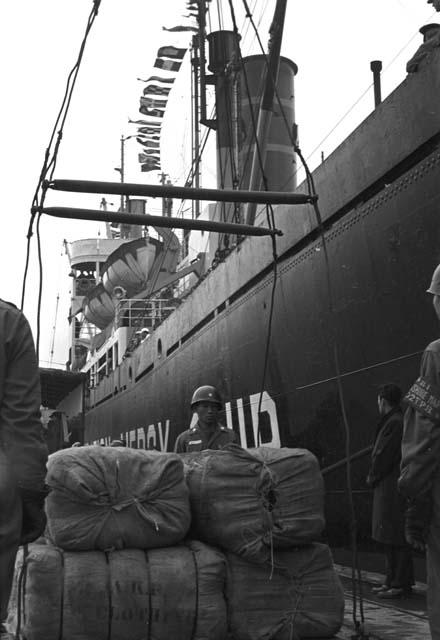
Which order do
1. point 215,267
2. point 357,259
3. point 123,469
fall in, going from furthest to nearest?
1. point 215,267
2. point 357,259
3. point 123,469

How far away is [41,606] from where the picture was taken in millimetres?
3727

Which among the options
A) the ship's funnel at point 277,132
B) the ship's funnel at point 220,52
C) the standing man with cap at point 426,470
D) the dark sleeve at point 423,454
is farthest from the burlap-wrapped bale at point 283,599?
the ship's funnel at point 220,52

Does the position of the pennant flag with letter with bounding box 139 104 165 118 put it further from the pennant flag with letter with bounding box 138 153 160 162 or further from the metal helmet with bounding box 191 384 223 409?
the metal helmet with bounding box 191 384 223 409

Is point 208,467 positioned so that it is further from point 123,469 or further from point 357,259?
point 357,259

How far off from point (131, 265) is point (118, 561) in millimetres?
28401

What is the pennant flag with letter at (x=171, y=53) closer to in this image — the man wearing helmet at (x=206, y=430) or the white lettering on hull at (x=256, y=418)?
the white lettering on hull at (x=256, y=418)

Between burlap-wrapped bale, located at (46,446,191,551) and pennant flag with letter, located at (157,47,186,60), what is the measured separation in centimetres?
1757

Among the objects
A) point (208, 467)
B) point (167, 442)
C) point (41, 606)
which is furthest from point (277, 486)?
point (167, 442)

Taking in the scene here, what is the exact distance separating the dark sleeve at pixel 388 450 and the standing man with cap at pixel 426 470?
94.3 inches

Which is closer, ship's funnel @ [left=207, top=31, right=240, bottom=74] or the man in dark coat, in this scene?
the man in dark coat

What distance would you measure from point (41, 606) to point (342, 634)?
5.09 ft

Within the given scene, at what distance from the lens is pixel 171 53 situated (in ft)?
67.5

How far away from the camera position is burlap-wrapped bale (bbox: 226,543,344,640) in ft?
13.1

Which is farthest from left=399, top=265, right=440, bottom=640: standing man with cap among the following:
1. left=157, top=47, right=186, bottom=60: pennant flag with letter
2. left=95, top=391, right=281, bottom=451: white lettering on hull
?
left=157, top=47, right=186, bottom=60: pennant flag with letter
